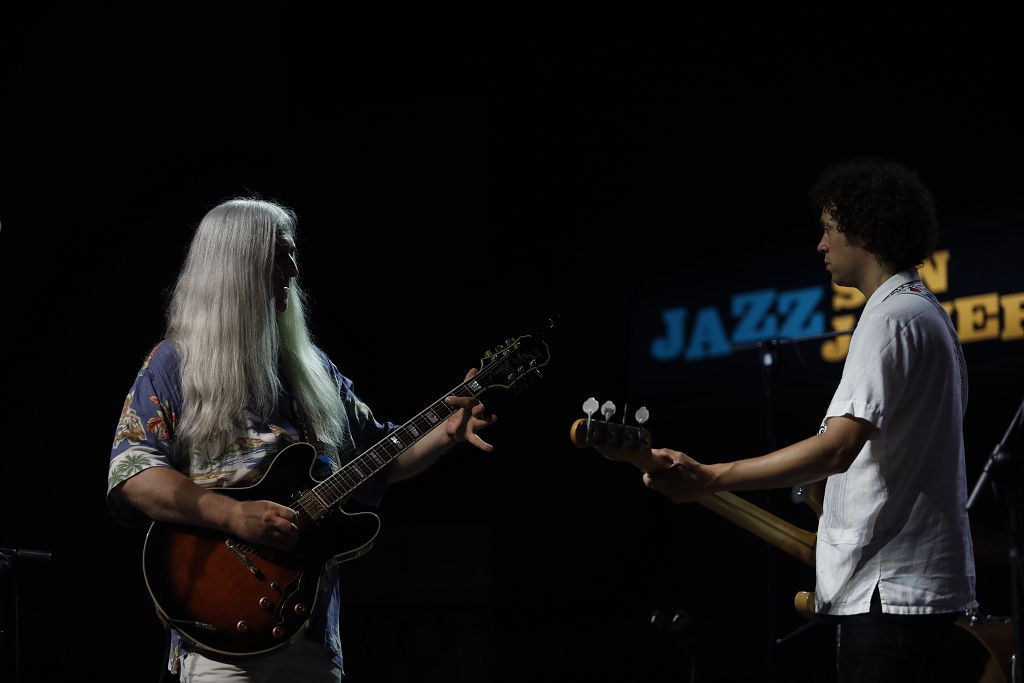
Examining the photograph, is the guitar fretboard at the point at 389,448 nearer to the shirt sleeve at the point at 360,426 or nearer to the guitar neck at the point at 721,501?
the shirt sleeve at the point at 360,426

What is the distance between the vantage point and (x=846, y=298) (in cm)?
538

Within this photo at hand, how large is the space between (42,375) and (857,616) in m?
3.93

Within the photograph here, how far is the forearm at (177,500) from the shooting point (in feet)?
7.94

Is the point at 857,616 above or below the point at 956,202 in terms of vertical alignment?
below

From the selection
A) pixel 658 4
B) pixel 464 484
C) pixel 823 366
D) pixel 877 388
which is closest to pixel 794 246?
pixel 823 366

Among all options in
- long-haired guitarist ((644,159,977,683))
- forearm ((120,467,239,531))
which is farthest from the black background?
long-haired guitarist ((644,159,977,683))

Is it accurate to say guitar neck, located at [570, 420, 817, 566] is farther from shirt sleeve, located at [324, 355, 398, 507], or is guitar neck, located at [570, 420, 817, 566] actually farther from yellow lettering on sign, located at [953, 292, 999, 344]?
yellow lettering on sign, located at [953, 292, 999, 344]

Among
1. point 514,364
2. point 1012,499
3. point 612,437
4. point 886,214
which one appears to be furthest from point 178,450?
point 1012,499

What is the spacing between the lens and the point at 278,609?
243cm

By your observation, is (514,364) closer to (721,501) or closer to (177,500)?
(721,501)

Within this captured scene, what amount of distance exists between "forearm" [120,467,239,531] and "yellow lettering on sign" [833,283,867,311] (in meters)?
3.78

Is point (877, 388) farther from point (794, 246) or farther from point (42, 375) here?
point (42, 375)

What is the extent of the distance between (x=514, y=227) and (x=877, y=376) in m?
3.97

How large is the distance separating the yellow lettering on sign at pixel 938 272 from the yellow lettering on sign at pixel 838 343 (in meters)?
0.41
